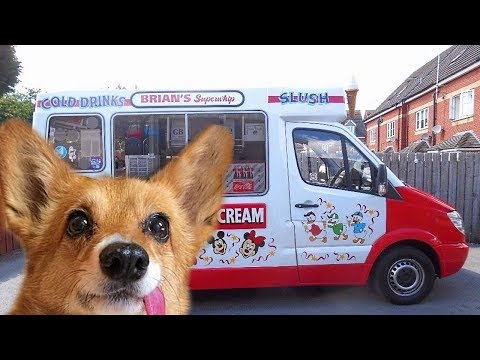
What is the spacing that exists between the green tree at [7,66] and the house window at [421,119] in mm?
3796

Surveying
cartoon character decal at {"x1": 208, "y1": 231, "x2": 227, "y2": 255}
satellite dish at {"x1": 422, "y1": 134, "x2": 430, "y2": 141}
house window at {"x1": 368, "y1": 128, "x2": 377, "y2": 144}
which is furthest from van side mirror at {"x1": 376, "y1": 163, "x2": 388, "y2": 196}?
satellite dish at {"x1": 422, "y1": 134, "x2": 430, "y2": 141}

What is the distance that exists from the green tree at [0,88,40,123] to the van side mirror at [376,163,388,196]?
71.5 inches

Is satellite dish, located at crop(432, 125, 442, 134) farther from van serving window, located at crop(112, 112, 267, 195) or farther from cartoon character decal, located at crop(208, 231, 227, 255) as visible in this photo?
cartoon character decal, located at crop(208, 231, 227, 255)

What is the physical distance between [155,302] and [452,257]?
6.67 ft

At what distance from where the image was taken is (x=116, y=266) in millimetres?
916

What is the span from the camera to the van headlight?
226cm

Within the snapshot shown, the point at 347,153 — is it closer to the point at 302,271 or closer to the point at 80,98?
the point at 302,271

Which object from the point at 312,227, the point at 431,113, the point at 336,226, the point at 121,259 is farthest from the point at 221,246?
the point at 431,113

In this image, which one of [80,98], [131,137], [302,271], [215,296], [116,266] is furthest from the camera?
[302,271]

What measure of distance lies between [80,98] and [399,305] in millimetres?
2042

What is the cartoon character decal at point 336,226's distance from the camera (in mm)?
2092

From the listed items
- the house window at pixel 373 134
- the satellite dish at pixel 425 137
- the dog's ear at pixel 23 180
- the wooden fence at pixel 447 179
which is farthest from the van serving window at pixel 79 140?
the satellite dish at pixel 425 137

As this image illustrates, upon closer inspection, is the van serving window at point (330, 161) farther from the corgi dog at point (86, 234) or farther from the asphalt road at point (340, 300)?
the corgi dog at point (86, 234)
